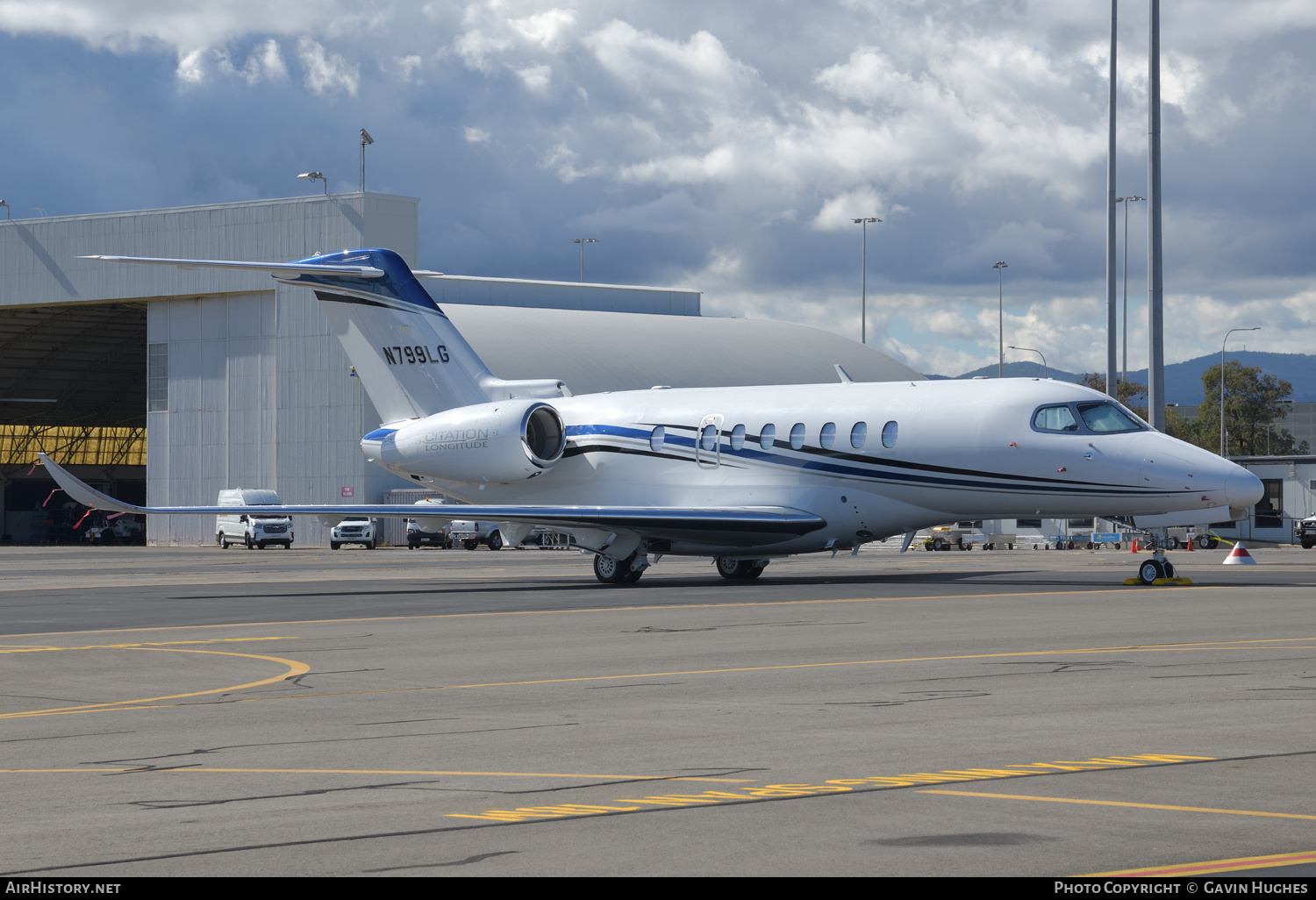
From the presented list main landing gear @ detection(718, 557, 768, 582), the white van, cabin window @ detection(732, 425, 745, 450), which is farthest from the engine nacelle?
the white van

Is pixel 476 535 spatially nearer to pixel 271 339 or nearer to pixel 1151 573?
pixel 271 339

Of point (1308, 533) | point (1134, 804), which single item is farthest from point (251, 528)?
point (1134, 804)

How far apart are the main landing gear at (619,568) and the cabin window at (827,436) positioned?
449 centimetres

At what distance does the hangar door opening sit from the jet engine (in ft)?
134

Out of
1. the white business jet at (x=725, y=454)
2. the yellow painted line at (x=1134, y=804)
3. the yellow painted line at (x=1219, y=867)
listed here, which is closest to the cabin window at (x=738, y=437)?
the white business jet at (x=725, y=454)

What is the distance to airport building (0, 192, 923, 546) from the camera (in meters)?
66.5

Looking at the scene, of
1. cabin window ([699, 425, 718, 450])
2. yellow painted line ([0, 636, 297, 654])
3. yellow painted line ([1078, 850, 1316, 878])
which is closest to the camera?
yellow painted line ([1078, 850, 1316, 878])

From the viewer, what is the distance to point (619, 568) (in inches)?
1222

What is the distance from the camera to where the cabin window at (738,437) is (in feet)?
100

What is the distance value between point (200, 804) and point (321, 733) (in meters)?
2.73

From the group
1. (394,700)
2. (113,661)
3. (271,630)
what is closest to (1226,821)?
(394,700)

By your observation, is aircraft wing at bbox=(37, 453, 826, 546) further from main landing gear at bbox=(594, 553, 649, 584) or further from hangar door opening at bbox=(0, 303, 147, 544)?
hangar door opening at bbox=(0, 303, 147, 544)

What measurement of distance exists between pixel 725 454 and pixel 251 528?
42811 millimetres

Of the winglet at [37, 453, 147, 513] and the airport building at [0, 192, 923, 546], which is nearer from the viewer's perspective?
the winglet at [37, 453, 147, 513]
